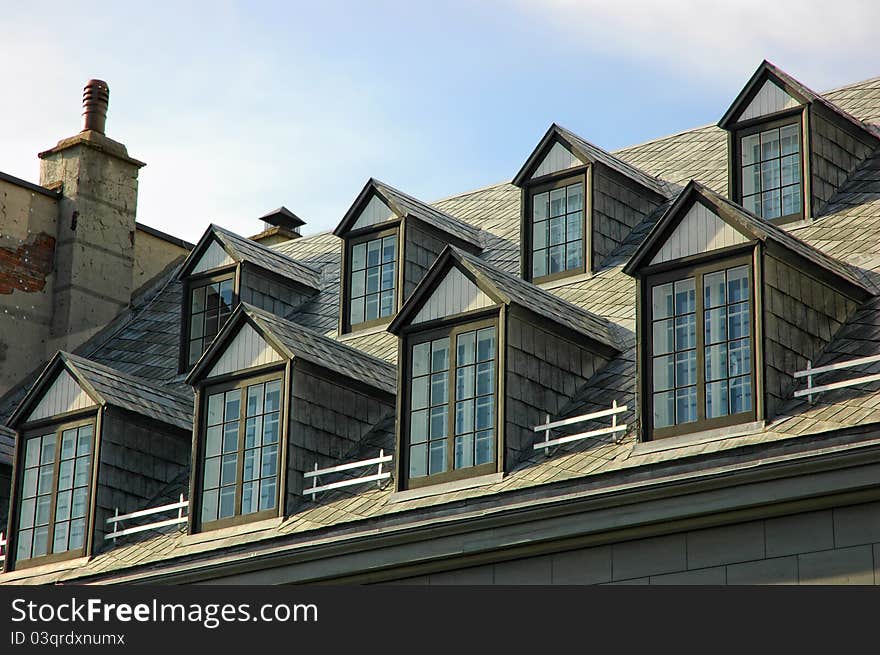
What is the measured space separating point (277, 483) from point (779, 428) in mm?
7754

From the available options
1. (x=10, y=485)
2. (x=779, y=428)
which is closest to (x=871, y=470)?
(x=779, y=428)

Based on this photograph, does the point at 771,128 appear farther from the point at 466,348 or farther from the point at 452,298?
the point at 466,348

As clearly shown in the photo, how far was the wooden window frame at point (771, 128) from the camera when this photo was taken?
24906mm

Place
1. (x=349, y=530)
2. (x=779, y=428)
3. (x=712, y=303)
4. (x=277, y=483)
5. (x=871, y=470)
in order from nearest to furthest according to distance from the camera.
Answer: (x=871, y=470)
(x=779, y=428)
(x=712, y=303)
(x=349, y=530)
(x=277, y=483)

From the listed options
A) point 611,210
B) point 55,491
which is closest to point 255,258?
point 55,491

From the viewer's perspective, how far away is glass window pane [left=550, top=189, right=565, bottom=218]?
27922mm

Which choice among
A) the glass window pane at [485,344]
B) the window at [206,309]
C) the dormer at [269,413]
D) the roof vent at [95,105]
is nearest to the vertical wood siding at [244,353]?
the dormer at [269,413]

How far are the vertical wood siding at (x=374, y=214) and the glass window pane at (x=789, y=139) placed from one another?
288 inches

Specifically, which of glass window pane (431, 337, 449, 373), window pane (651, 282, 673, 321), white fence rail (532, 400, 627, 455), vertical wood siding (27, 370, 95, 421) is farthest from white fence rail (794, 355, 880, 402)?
vertical wood siding (27, 370, 95, 421)

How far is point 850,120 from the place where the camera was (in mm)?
25547

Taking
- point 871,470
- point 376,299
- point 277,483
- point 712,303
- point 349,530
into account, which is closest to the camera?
point 871,470

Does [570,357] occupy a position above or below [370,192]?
below

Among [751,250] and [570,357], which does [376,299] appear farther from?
[751,250]

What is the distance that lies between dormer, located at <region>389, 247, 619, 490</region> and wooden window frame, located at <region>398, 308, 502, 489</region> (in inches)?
0.5
